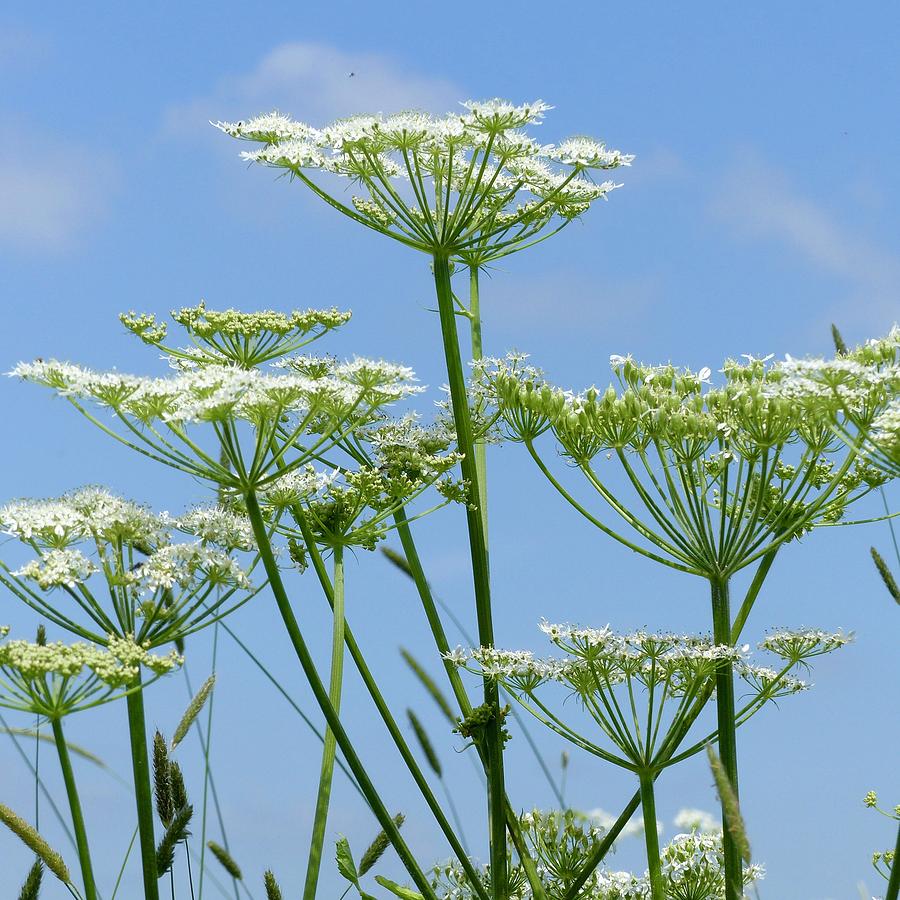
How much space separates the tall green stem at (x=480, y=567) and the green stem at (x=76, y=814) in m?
2.77

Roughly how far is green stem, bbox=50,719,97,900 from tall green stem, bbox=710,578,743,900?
3546mm

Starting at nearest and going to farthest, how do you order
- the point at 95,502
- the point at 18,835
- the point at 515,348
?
the point at 18,835, the point at 95,502, the point at 515,348

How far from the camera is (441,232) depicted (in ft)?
28.2

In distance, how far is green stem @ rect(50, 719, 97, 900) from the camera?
612 centimetres

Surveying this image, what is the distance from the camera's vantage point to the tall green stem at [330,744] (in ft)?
25.4

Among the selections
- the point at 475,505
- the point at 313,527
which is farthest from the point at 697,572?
the point at 313,527

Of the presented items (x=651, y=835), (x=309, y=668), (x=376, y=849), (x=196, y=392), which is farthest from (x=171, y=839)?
(x=651, y=835)

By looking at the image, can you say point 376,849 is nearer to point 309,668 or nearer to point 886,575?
point 309,668

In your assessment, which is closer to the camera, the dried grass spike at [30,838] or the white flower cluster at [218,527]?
the dried grass spike at [30,838]

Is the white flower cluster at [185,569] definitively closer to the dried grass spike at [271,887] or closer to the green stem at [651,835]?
the dried grass spike at [271,887]

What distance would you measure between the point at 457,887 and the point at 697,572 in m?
3.12

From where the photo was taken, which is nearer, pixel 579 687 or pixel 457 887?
pixel 579 687

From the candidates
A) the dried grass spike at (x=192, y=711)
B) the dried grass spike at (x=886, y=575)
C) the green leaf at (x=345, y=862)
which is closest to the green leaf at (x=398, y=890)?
the green leaf at (x=345, y=862)

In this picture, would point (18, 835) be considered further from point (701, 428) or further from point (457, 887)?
point (701, 428)
